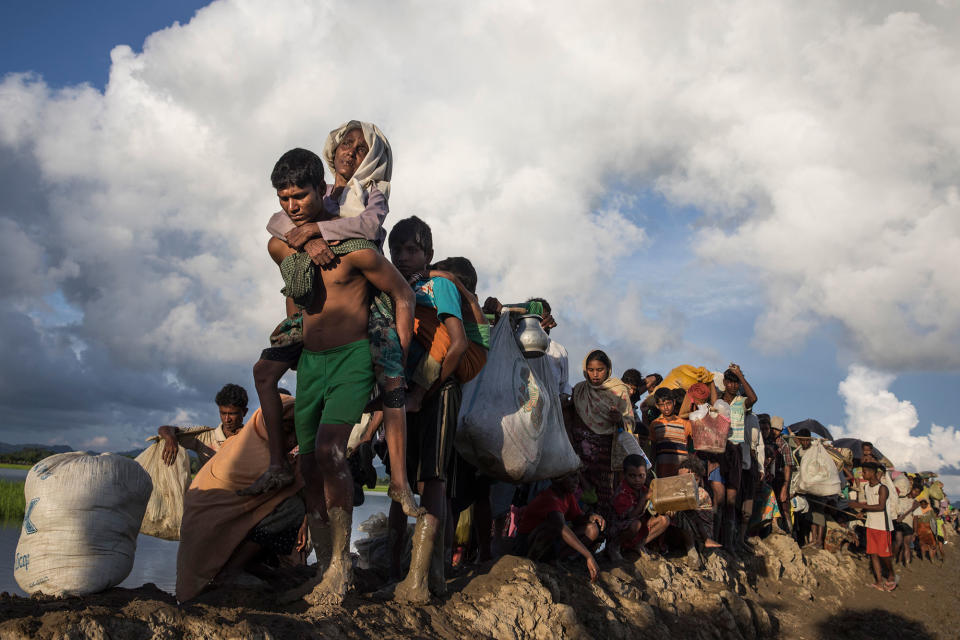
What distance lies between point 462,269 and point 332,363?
128 centimetres

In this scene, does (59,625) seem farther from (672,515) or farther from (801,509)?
(801,509)

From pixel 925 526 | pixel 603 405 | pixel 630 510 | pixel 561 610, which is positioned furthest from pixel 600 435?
pixel 925 526

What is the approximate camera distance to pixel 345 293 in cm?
287

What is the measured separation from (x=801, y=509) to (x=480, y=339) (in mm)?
7948

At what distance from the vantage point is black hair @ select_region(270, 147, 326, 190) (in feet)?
9.30

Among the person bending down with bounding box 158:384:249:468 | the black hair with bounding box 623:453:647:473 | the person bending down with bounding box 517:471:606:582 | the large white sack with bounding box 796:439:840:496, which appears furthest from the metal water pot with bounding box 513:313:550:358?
the large white sack with bounding box 796:439:840:496

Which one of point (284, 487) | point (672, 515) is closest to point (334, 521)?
point (284, 487)

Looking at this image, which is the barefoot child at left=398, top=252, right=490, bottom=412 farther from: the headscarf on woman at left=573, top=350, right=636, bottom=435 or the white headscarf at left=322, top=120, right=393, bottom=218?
the headscarf on woman at left=573, top=350, right=636, bottom=435

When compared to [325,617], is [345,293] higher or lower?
higher

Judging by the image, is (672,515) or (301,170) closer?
(301,170)

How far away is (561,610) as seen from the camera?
318cm

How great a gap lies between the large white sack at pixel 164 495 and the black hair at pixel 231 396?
411 mm

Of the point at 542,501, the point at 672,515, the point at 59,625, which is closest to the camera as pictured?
the point at 59,625

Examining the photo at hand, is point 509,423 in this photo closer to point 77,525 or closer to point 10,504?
point 77,525
